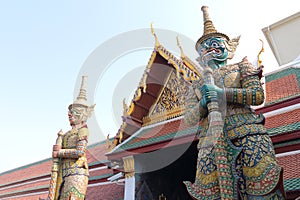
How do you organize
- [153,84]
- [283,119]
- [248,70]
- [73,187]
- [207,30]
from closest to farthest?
[248,70] → [207,30] → [73,187] → [283,119] → [153,84]

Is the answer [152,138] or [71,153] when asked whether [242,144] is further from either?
[71,153]

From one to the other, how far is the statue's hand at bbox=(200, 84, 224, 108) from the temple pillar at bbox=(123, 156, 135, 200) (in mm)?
2304

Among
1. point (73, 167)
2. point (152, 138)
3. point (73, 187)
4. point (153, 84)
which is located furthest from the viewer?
point (153, 84)

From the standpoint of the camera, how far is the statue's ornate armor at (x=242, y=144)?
2.59m

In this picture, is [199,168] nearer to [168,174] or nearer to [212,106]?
[212,106]

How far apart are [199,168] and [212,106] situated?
2.11 feet

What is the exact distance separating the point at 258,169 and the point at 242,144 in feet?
0.94

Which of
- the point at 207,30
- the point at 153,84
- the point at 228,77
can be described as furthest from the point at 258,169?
the point at 153,84

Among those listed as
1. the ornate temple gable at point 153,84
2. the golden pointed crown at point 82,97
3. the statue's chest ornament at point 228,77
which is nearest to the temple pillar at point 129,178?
the ornate temple gable at point 153,84

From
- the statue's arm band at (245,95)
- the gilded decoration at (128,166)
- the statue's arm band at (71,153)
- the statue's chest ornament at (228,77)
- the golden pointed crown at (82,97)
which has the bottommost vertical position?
the gilded decoration at (128,166)

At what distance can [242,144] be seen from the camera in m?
2.81

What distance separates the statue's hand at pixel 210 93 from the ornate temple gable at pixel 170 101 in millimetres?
2379

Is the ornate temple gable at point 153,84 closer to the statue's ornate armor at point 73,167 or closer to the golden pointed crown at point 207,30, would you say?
the statue's ornate armor at point 73,167

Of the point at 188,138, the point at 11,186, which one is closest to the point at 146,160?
the point at 188,138
